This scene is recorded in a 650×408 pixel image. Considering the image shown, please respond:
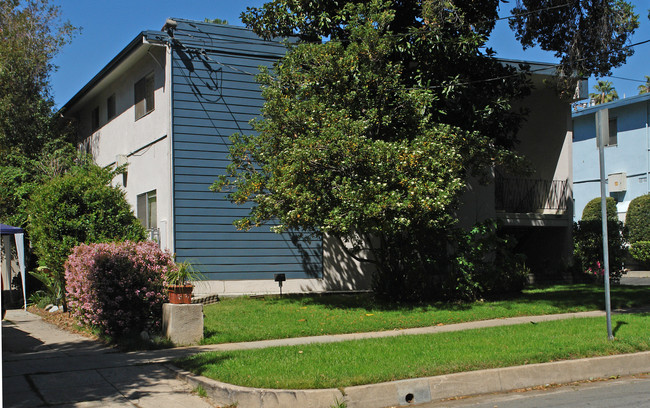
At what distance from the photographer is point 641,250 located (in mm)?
28500

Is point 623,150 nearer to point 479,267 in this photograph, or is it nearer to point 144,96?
point 479,267

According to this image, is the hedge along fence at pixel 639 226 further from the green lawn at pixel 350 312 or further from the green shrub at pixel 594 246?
the green lawn at pixel 350 312

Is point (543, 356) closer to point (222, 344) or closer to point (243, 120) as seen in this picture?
point (222, 344)

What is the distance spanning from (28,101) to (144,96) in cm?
656

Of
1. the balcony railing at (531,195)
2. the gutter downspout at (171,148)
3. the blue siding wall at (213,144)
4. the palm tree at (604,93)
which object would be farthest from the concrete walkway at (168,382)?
the palm tree at (604,93)

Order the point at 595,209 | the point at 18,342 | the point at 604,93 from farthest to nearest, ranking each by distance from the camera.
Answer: the point at 604,93 < the point at 595,209 < the point at 18,342

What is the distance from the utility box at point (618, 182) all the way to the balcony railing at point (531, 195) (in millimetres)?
12275

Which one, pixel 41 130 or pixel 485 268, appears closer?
pixel 485 268

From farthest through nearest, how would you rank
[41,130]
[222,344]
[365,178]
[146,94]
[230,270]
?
[41,130] → [146,94] → [230,270] → [365,178] → [222,344]

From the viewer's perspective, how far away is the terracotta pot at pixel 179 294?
1025 cm

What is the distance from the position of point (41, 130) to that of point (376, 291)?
14387 mm

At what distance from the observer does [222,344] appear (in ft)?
33.0

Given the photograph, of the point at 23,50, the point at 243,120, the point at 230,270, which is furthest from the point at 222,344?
the point at 23,50

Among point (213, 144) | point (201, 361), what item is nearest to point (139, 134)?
point (213, 144)
